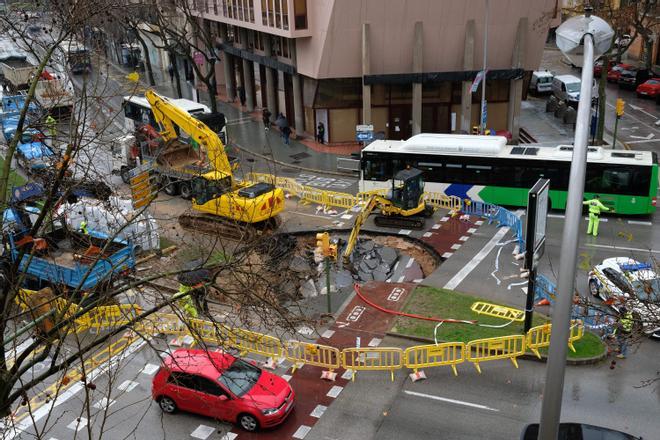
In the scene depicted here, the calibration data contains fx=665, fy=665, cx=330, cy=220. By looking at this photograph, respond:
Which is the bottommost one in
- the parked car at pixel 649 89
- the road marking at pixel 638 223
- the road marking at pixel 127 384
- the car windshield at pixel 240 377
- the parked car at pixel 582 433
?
the road marking at pixel 127 384

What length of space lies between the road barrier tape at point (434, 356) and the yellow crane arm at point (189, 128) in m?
11.6

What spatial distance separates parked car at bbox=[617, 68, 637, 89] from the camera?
1801 inches

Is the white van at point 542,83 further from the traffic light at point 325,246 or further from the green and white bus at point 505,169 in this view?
the traffic light at point 325,246

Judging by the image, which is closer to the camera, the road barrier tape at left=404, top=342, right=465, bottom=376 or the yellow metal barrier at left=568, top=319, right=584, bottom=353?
the road barrier tape at left=404, top=342, right=465, bottom=376

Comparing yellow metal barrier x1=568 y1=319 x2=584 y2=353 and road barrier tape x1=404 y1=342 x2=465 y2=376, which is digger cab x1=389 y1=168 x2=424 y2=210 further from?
yellow metal barrier x1=568 y1=319 x2=584 y2=353

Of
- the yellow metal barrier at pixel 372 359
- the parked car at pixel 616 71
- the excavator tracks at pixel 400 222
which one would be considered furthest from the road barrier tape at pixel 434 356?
the parked car at pixel 616 71

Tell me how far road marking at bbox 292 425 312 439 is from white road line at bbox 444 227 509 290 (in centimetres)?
722

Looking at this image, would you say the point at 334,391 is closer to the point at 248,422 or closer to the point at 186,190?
the point at 248,422

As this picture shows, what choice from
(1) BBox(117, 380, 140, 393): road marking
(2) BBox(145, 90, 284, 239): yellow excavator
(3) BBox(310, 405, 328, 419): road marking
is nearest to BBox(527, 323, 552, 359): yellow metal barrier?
(3) BBox(310, 405, 328, 419): road marking

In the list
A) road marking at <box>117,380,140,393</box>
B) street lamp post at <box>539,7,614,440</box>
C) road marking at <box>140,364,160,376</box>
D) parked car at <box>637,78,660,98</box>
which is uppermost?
street lamp post at <box>539,7,614,440</box>

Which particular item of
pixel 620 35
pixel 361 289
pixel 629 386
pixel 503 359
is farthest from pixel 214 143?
pixel 620 35

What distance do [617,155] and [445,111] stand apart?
517 inches

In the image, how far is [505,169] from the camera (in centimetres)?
2470

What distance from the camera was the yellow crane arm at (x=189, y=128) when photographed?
83.4 ft
